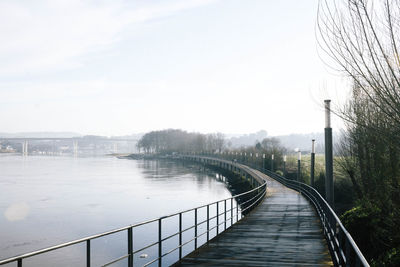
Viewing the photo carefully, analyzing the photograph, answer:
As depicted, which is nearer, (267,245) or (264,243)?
(267,245)

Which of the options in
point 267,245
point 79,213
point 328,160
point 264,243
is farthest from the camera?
point 79,213

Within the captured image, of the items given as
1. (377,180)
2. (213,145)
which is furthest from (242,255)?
(213,145)

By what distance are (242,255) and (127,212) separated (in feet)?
91.1

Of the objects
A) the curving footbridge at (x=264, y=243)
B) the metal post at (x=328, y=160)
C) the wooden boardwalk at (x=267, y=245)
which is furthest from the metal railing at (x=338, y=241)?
the metal post at (x=328, y=160)

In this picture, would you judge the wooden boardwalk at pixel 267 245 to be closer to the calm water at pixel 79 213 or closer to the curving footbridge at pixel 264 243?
the curving footbridge at pixel 264 243

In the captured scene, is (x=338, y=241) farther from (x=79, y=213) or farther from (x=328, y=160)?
(x=79, y=213)

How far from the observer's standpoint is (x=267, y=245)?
39.4 feet

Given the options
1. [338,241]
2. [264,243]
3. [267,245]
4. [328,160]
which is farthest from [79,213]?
[338,241]

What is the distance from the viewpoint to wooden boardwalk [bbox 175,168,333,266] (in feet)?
32.2

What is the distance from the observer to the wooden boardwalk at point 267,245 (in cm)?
981

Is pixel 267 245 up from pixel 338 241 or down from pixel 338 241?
down

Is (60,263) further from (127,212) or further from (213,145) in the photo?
(213,145)

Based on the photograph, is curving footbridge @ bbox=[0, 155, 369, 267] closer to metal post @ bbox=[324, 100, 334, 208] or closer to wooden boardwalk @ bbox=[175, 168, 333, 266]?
wooden boardwalk @ bbox=[175, 168, 333, 266]

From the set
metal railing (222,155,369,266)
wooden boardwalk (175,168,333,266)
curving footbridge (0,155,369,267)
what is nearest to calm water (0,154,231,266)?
curving footbridge (0,155,369,267)
